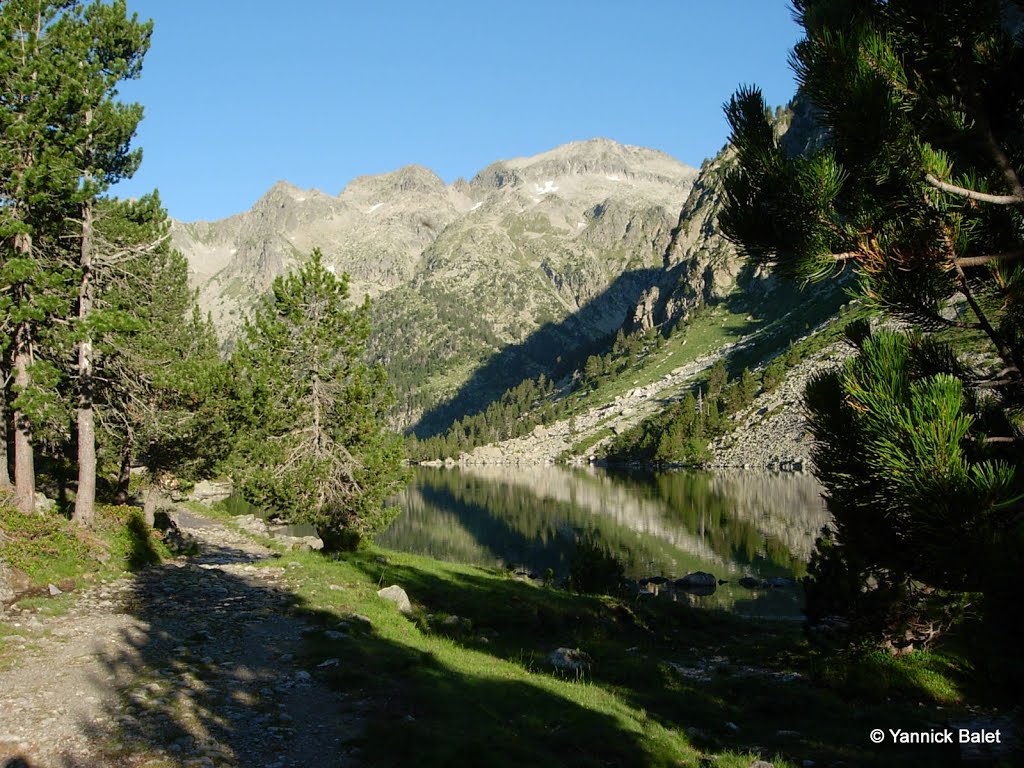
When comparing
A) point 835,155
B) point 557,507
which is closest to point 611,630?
point 835,155

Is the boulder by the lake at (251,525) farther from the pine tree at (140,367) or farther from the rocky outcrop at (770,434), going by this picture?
the rocky outcrop at (770,434)

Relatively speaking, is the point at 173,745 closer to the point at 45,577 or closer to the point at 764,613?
the point at 45,577

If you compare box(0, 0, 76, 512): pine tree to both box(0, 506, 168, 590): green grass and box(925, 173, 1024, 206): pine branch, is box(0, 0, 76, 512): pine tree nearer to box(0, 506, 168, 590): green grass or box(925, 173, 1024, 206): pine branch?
box(0, 506, 168, 590): green grass

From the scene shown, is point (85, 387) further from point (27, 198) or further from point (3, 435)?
point (27, 198)

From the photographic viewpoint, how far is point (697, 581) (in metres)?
46.4

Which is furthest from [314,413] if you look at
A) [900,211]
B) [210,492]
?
[210,492]

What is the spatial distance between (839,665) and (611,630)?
31.5ft

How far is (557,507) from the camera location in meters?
92.9

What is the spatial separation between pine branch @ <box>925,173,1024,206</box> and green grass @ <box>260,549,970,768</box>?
4.14 m

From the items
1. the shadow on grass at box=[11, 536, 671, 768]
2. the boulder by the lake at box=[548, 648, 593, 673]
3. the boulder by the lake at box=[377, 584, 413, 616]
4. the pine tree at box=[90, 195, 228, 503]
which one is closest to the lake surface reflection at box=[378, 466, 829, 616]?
the boulder by the lake at box=[548, 648, 593, 673]

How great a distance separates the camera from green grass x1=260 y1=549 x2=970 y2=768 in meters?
10.7

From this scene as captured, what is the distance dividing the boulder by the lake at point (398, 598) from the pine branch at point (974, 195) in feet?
61.6

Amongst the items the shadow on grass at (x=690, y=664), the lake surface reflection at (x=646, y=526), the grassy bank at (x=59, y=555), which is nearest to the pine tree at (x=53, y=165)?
the grassy bank at (x=59, y=555)

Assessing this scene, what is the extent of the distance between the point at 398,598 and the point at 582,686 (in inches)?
310
